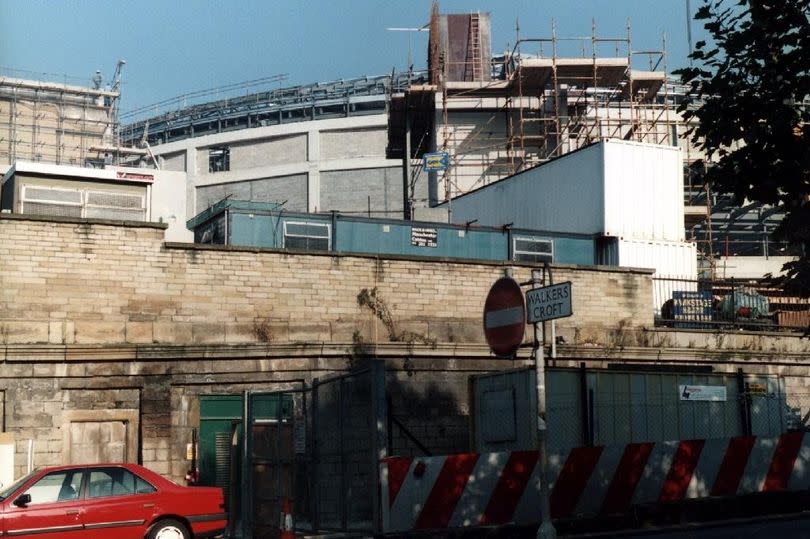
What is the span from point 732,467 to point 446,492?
15.9ft

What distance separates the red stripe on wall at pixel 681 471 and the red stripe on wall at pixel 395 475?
165 inches

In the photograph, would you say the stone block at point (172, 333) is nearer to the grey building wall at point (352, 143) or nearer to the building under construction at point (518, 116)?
the building under construction at point (518, 116)

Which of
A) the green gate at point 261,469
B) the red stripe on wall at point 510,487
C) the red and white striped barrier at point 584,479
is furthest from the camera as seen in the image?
the green gate at point 261,469

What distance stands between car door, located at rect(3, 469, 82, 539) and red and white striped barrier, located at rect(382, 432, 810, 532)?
4495mm

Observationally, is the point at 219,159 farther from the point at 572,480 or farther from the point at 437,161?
the point at 572,480

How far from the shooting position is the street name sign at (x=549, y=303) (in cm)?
1157

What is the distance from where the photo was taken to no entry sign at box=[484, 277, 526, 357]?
11641 mm

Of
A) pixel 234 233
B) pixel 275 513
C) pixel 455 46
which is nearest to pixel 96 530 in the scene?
pixel 275 513

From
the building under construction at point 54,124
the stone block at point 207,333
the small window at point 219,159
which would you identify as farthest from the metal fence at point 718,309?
the small window at point 219,159

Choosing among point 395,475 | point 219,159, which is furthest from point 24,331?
point 219,159

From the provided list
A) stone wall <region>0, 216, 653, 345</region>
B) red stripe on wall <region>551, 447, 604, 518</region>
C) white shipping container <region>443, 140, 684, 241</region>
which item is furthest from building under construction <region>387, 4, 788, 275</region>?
red stripe on wall <region>551, 447, 604, 518</region>

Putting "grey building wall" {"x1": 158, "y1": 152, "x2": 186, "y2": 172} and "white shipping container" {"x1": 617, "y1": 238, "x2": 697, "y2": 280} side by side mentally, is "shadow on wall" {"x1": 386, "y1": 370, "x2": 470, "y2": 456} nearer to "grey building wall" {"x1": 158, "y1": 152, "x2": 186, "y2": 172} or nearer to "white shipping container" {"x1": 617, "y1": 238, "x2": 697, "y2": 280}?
"white shipping container" {"x1": 617, "y1": 238, "x2": 697, "y2": 280}

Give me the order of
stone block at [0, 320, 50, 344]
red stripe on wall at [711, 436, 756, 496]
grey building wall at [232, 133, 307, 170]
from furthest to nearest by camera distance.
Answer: grey building wall at [232, 133, 307, 170] → stone block at [0, 320, 50, 344] → red stripe on wall at [711, 436, 756, 496]

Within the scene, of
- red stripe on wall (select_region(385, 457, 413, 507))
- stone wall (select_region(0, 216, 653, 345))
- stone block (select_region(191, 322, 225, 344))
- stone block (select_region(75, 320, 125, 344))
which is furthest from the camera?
stone block (select_region(191, 322, 225, 344))
